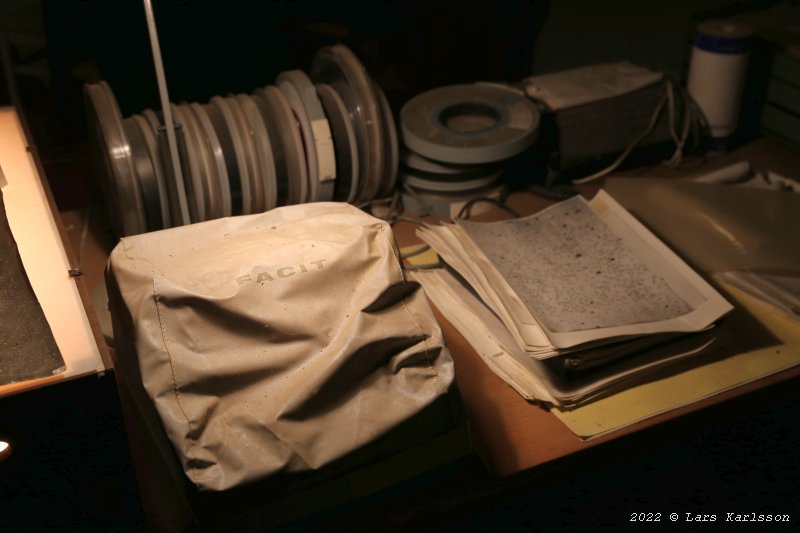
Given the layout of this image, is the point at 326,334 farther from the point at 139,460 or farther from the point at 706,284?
the point at 706,284

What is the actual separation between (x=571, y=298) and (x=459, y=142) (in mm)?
344

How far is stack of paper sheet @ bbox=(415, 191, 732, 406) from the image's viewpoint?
983mm

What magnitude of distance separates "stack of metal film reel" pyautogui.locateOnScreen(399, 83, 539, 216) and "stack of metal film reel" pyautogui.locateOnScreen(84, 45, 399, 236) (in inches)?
1.9

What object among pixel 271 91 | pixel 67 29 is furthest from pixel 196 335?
pixel 67 29

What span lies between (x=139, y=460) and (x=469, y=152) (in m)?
0.63

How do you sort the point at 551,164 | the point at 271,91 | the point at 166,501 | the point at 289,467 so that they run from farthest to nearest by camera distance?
1. the point at 551,164
2. the point at 271,91
3. the point at 166,501
4. the point at 289,467

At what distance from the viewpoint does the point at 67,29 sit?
1.32 meters

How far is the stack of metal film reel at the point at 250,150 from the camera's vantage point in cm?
114

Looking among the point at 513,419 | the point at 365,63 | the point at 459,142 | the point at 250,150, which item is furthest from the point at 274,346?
the point at 365,63

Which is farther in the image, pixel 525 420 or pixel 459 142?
pixel 459 142

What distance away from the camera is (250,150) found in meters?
1.19

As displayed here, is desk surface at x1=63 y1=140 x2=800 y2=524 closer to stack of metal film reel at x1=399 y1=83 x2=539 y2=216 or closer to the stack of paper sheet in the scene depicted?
the stack of paper sheet

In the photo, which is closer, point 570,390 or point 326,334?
point 326,334

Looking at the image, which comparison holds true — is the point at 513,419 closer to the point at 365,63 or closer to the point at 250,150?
the point at 250,150
